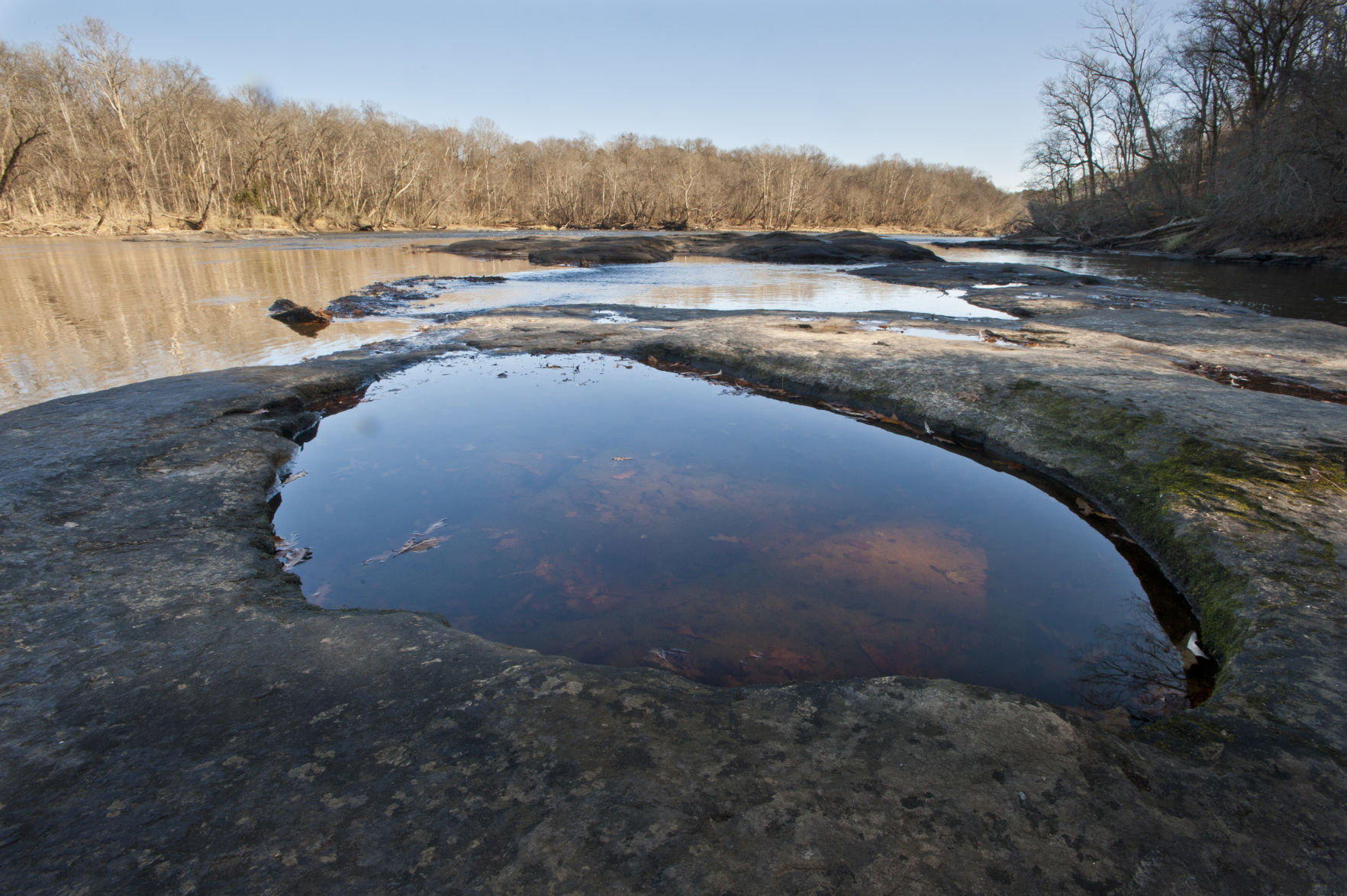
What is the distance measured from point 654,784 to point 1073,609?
7.84ft

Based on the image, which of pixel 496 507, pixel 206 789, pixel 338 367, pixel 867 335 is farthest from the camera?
pixel 867 335

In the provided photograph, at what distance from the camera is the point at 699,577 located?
124 inches

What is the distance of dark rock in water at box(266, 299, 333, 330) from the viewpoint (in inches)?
382

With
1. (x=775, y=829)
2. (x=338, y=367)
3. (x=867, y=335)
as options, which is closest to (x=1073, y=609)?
(x=775, y=829)

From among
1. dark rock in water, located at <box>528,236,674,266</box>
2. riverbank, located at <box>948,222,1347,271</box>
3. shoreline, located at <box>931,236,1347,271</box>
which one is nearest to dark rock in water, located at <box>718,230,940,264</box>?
dark rock in water, located at <box>528,236,674,266</box>

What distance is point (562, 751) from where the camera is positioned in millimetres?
1660

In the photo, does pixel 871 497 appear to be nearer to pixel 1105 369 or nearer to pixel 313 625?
pixel 313 625

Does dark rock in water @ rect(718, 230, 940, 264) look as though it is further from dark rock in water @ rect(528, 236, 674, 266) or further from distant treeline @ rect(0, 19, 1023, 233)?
distant treeline @ rect(0, 19, 1023, 233)

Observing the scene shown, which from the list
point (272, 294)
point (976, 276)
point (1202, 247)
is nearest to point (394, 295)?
point (272, 294)

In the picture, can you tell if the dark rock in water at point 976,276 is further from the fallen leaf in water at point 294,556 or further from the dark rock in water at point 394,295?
the fallen leaf in water at point 294,556

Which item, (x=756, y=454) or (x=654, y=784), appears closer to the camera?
(x=654, y=784)

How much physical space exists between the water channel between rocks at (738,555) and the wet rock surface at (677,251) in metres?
21.6

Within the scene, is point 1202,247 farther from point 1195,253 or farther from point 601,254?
point 601,254

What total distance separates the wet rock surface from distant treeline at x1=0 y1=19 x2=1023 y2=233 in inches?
1023
